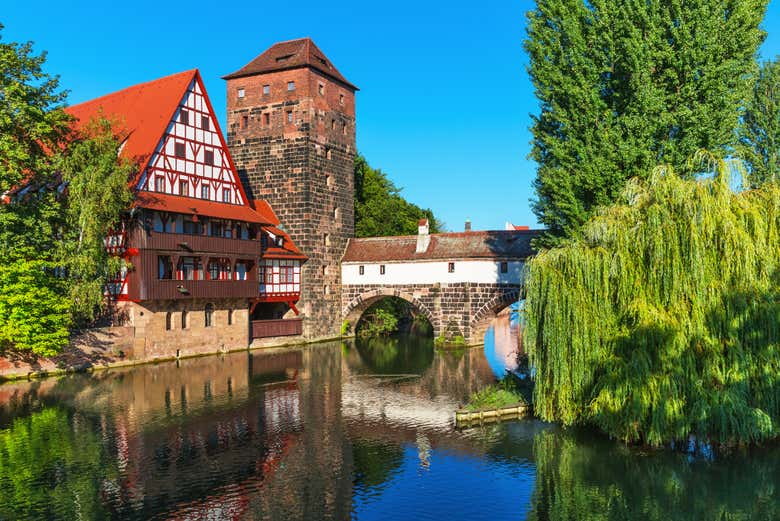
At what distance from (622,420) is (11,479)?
595 inches

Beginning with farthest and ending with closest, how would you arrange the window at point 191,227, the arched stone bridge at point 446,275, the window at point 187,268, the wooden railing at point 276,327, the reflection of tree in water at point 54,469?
1. the wooden railing at point 276,327
2. the arched stone bridge at point 446,275
3. the window at point 191,227
4. the window at point 187,268
5. the reflection of tree in water at point 54,469

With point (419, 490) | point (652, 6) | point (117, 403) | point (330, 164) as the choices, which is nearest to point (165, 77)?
point (330, 164)

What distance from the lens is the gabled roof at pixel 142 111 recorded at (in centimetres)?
3441

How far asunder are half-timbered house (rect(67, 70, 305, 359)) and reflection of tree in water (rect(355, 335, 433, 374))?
6929mm

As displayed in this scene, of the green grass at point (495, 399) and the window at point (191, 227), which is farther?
the window at point (191, 227)

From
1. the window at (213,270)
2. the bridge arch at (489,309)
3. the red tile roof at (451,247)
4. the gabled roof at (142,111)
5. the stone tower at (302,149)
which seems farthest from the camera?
the stone tower at (302,149)

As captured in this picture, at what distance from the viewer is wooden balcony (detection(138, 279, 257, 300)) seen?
3303 centimetres

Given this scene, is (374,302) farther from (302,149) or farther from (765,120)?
(765,120)

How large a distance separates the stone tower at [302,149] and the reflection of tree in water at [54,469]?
24758mm

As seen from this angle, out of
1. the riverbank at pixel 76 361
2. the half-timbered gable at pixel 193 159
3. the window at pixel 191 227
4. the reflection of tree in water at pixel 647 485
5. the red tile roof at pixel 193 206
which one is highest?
the half-timbered gable at pixel 193 159

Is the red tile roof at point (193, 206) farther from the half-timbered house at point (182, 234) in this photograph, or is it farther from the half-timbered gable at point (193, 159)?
the half-timbered gable at point (193, 159)

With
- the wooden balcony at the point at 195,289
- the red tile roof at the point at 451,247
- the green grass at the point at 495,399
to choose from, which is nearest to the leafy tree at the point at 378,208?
the red tile roof at the point at 451,247

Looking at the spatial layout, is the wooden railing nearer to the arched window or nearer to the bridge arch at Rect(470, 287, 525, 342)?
the arched window

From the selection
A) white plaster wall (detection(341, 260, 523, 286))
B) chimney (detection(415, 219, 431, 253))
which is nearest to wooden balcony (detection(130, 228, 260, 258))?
white plaster wall (detection(341, 260, 523, 286))
